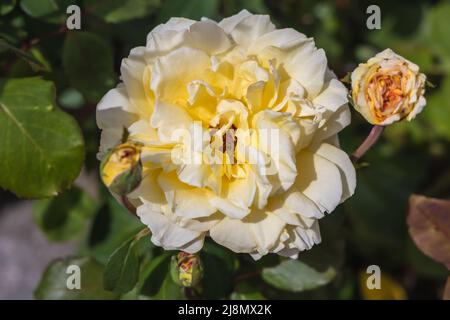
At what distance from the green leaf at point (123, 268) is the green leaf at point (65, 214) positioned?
523mm

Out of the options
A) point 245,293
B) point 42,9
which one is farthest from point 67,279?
point 42,9

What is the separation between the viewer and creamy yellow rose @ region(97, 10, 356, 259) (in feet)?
2.56

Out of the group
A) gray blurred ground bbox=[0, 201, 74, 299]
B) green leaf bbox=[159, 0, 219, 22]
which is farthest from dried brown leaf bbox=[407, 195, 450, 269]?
gray blurred ground bbox=[0, 201, 74, 299]

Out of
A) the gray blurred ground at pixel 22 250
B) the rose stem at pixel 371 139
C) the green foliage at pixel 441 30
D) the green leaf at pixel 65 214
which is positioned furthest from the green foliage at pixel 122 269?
the green foliage at pixel 441 30

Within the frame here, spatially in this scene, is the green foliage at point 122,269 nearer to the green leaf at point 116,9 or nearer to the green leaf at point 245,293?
the green leaf at point 245,293

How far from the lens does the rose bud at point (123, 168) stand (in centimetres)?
72

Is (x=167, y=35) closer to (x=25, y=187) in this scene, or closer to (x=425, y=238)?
(x=25, y=187)

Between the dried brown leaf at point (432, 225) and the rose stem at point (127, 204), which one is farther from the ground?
the rose stem at point (127, 204)

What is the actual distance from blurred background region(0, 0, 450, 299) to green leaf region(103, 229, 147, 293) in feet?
0.77

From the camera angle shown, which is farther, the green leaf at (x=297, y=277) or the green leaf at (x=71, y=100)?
the green leaf at (x=71, y=100)

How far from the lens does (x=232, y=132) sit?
2.72ft

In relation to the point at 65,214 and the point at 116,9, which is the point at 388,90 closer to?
the point at 116,9

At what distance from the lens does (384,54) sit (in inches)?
32.9

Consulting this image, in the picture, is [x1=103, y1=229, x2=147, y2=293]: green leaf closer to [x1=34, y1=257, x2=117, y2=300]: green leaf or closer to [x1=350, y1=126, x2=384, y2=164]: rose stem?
[x1=34, y1=257, x2=117, y2=300]: green leaf
